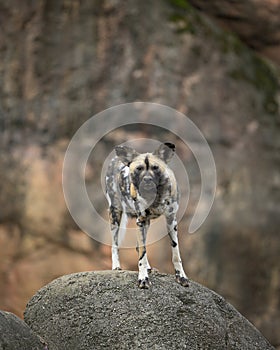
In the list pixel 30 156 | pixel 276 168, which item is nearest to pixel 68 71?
pixel 30 156

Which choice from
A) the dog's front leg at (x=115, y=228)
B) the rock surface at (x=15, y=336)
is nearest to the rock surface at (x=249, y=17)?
the dog's front leg at (x=115, y=228)

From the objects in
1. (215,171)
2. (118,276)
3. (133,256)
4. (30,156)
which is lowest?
(118,276)

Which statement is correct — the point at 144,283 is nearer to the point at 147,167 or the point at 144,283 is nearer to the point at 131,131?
the point at 147,167

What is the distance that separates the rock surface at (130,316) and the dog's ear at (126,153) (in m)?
1.25

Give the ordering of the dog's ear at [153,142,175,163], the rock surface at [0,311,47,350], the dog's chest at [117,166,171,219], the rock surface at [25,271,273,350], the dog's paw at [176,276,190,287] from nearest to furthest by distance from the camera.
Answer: the rock surface at [0,311,47,350] → the dog's chest at [117,166,171,219] → the dog's ear at [153,142,175,163] → the rock surface at [25,271,273,350] → the dog's paw at [176,276,190,287]

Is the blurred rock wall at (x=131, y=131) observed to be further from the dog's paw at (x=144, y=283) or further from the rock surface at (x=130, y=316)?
the dog's paw at (x=144, y=283)

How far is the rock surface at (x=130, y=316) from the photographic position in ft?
24.6

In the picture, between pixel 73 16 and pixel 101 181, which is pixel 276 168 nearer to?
pixel 101 181

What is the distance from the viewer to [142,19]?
520 inches

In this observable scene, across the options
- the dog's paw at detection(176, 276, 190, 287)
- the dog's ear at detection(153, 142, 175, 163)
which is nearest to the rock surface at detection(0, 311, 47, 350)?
the dog's paw at detection(176, 276, 190, 287)

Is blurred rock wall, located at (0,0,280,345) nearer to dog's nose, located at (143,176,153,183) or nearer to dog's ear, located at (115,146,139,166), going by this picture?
dog's ear, located at (115,146,139,166)

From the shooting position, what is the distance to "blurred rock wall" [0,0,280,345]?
12.8m

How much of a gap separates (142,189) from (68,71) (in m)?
6.61

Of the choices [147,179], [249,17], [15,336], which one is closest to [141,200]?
[147,179]
